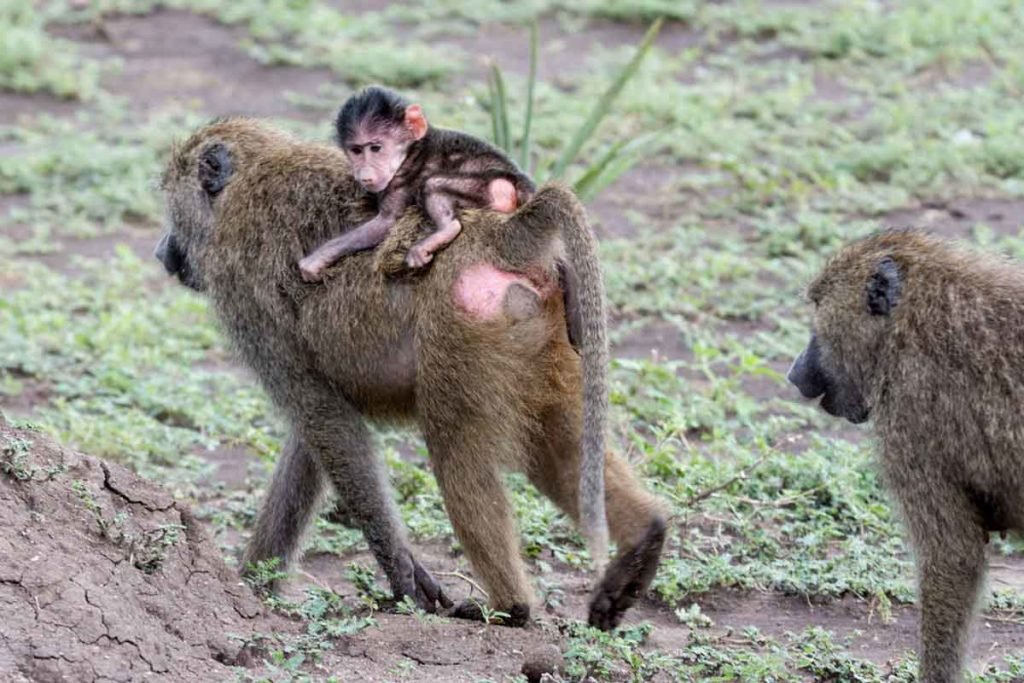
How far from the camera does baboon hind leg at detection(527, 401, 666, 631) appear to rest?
4.67m

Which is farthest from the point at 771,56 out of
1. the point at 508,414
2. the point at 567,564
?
the point at 508,414

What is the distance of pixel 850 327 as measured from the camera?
470 centimetres

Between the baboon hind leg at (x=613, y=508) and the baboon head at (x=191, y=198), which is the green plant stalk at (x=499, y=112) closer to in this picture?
the baboon head at (x=191, y=198)

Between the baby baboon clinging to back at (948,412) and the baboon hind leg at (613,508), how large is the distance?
701 millimetres

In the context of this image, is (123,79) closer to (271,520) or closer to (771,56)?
(771,56)

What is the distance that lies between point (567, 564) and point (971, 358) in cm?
176

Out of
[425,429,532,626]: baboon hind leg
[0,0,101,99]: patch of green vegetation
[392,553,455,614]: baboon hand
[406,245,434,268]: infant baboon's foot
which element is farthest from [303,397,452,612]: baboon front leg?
[0,0,101,99]: patch of green vegetation

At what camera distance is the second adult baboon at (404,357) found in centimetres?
464

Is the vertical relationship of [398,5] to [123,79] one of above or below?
above

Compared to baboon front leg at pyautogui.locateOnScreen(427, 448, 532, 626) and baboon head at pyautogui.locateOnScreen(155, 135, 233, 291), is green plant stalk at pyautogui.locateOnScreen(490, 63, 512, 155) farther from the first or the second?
baboon front leg at pyautogui.locateOnScreen(427, 448, 532, 626)

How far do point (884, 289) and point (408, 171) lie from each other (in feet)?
4.73

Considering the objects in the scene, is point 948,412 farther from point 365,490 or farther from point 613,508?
point 365,490

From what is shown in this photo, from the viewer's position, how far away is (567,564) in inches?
221

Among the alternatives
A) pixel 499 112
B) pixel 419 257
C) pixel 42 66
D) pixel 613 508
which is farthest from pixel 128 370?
pixel 42 66
